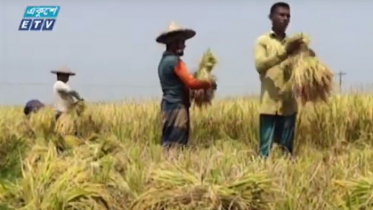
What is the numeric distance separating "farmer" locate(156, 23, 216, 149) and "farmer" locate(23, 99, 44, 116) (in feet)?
13.4

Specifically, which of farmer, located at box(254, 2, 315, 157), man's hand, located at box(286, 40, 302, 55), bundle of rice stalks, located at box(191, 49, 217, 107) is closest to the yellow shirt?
farmer, located at box(254, 2, 315, 157)

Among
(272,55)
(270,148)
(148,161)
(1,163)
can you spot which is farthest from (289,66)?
(1,163)

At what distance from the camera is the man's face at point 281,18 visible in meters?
5.39

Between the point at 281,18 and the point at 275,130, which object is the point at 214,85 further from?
the point at 281,18

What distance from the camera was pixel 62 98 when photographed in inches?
300

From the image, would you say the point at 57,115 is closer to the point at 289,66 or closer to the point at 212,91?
the point at 212,91

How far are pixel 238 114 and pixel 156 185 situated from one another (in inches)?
117

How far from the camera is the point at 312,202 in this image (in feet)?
14.0

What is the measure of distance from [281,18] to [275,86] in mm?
528

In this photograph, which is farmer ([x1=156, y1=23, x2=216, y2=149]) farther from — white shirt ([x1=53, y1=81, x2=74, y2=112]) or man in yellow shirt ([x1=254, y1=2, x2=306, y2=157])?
white shirt ([x1=53, y1=81, x2=74, y2=112])

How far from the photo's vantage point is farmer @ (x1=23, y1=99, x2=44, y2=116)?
31.6 feet

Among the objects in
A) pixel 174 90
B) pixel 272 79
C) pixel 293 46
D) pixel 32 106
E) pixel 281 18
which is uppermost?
pixel 281 18

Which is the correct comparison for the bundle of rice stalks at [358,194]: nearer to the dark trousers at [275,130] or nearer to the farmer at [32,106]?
the dark trousers at [275,130]

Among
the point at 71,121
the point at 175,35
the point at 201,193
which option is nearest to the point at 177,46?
the point at 175,35
